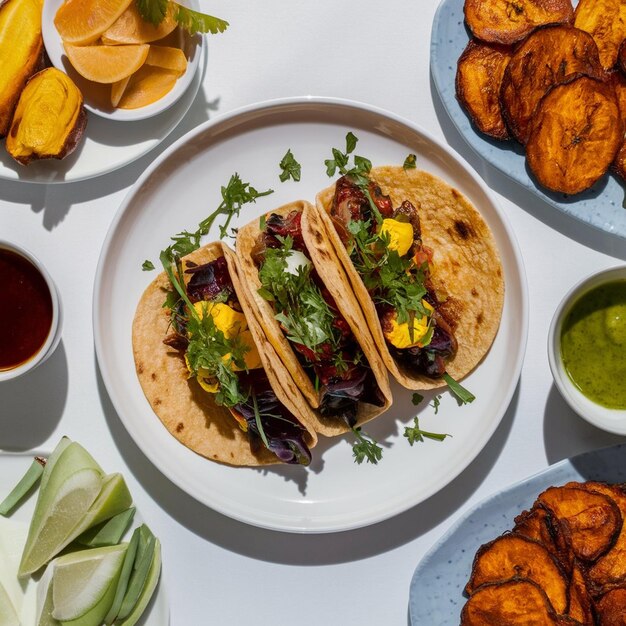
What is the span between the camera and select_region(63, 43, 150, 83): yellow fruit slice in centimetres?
286

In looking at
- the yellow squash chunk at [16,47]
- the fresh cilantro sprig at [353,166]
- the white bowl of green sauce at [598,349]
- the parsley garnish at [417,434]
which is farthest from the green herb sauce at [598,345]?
the yellow squash chunk at [16,47]

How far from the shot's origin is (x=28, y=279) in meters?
2.96

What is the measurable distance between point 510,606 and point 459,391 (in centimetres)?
84

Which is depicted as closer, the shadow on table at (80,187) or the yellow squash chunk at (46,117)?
the yellow squash chunk at (46,117)

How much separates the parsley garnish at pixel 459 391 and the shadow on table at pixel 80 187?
4.93 ft

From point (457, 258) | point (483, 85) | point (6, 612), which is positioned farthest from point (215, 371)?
point (483, 85)

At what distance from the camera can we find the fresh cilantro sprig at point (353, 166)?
9.77ft

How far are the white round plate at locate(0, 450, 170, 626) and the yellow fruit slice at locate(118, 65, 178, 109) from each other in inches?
58.5

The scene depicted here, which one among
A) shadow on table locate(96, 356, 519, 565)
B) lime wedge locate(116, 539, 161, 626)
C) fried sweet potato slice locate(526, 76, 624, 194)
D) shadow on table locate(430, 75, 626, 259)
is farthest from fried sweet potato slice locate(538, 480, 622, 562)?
lime wedge locate(116, 539, 161, 626)

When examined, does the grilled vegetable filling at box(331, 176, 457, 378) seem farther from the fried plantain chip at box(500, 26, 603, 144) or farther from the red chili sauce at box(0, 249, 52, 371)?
the red chili sauce at box(0, 249, 52, 371)

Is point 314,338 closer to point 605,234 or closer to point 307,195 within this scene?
point 307,195

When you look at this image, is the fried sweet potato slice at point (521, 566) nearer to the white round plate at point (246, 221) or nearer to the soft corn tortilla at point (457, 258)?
the white round plate at point (246, 221)

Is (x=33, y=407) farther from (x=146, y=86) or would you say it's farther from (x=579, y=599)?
(x=579, y=599)

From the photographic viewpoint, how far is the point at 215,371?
2791 mm
